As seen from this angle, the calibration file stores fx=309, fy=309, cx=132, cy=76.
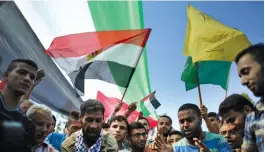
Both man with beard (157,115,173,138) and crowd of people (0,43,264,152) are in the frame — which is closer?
crowd of people (0,43,264,152)

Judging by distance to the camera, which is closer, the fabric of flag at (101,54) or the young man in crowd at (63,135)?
the young man in crowd at (63,135)

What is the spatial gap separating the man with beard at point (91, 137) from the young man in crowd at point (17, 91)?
573 millimetres

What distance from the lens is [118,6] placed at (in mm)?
7836

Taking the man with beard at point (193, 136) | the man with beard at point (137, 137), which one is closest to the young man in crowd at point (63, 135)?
the man with beard at point (137, 137)

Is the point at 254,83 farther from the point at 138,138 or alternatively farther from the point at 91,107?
the point at 138,138

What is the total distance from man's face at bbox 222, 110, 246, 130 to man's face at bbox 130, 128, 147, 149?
167 cm

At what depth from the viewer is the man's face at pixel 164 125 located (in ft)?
19.6

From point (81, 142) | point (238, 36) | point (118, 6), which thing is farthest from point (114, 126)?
point (118, 6)

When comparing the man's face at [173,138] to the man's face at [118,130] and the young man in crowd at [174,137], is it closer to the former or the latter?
the young man in crowd at [174,137]

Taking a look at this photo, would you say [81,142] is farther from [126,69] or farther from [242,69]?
[126,69]

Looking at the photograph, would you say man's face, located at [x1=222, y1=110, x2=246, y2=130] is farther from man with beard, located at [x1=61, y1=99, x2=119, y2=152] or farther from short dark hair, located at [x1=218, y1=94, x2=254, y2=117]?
man with beard, located at [x1=61, y1=99, x2=119, y2=152]

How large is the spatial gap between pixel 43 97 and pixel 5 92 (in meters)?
3.33

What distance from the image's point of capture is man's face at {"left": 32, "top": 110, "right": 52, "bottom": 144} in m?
3.10

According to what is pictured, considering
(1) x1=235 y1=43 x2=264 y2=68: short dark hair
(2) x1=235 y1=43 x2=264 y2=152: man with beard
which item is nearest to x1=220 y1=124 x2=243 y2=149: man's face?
(2) x1=235 y1=43 x2=264 y2=152: man with beard
